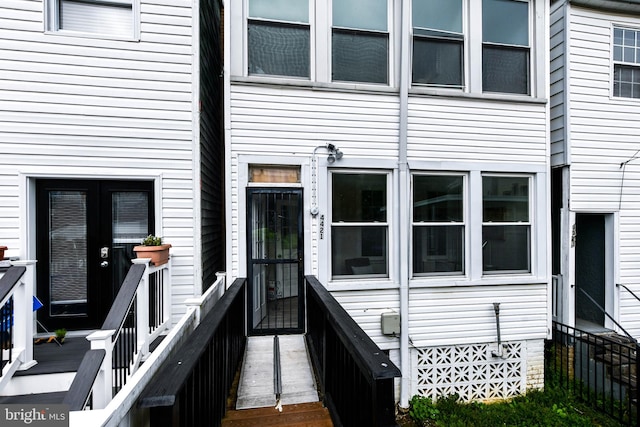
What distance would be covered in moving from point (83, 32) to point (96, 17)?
0.23 meters

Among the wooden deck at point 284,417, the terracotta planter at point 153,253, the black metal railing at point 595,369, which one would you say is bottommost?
the black metal railing at point 595,369

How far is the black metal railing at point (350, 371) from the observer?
1.43m

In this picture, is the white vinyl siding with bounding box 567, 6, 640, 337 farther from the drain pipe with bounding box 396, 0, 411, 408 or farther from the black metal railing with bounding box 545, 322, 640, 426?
the drain pipe with bounding box 396, 0, 411, 408

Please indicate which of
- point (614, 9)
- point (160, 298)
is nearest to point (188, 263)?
point (160, 298)

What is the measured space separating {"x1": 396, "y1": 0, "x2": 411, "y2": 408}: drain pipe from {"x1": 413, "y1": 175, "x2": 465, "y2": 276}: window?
248mm

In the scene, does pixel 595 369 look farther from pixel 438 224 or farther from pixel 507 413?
pixel 438 224

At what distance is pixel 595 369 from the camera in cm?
415

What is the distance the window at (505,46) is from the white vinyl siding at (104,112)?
4.00 meters

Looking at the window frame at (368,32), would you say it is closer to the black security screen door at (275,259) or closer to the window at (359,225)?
the window at (359,225)

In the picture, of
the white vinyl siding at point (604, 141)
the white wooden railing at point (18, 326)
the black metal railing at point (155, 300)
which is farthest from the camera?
the white vinyl siding at point (604, 141)

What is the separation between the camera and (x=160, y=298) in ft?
10.1

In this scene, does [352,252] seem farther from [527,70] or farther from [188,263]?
[527,70]

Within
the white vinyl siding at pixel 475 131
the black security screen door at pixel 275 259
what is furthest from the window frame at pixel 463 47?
the black security screen door at pixel 275 259

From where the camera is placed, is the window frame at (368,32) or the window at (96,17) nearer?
the window at (96,17)
